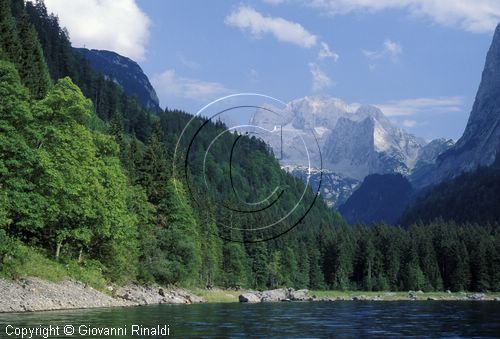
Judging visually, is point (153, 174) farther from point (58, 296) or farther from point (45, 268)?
point (58, 296)

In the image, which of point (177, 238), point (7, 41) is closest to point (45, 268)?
point (7, 41)

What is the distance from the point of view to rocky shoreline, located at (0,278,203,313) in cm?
4459

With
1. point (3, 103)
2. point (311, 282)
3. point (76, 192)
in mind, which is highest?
point (3, 103)

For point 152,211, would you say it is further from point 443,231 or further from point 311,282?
point 443,231

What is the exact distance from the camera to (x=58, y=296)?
50688 mm

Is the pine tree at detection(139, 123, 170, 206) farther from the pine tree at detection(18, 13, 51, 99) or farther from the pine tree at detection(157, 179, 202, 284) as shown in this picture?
the pine tree at detection(18, 13, 51, 99)

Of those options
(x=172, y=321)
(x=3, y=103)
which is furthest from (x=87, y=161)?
(x=172, y=321)

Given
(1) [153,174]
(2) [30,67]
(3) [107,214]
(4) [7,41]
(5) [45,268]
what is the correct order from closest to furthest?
1. (5) [45,268]
2. (3) [107,214]
3. (4) [7,41]
4. (2) [30,67]
5. (1) [153,174]

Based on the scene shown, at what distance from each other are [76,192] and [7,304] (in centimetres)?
1696

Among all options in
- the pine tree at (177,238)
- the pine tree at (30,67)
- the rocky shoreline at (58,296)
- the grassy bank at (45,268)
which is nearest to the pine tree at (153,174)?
the pine tree at (177,238)

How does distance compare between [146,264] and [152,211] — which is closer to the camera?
[146,264]

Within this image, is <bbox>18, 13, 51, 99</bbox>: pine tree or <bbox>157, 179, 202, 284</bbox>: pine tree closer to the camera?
<bbox>18, 13, 51, 99</bbox>: pine tree

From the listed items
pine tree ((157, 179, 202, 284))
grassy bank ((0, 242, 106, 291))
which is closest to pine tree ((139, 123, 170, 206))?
pine tree ((157, 179, 202, 284))

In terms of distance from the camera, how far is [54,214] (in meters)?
56.8
